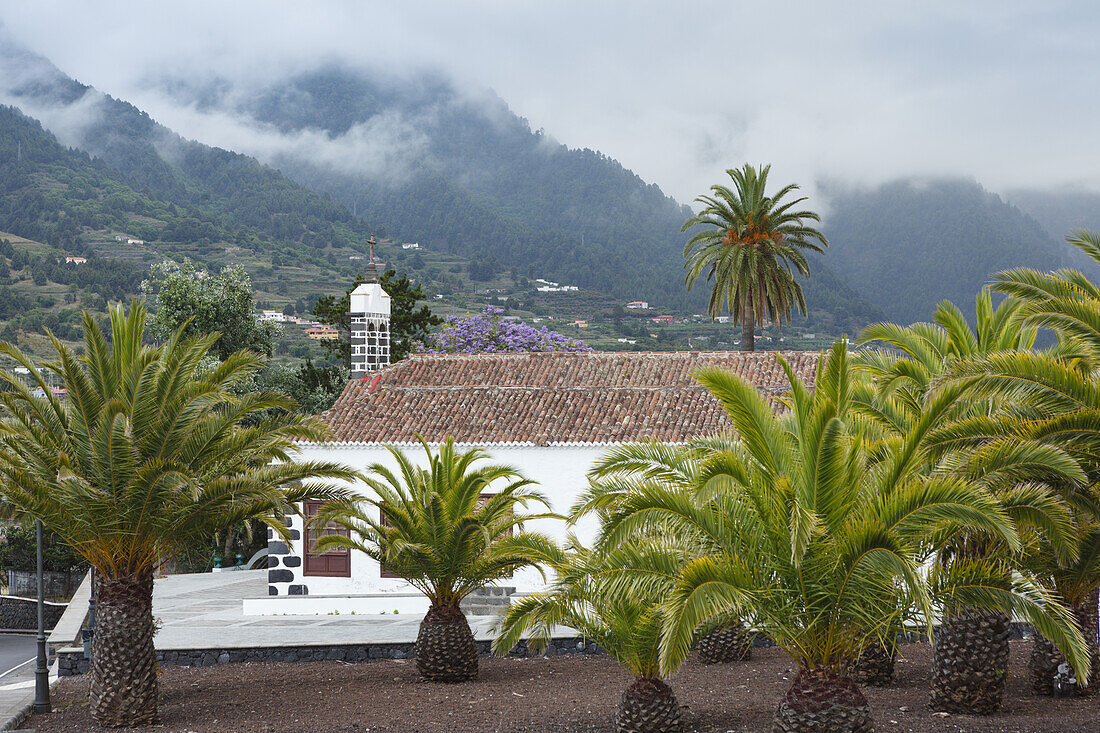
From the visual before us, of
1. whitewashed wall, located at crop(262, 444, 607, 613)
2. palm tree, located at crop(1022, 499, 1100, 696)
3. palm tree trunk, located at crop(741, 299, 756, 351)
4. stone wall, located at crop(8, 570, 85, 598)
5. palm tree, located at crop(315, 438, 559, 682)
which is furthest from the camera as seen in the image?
stone wall, located at crop(8, 570, 85, 598)

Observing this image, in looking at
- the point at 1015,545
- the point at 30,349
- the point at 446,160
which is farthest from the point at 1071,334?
the point at 446,160

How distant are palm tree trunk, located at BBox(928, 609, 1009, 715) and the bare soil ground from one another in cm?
23

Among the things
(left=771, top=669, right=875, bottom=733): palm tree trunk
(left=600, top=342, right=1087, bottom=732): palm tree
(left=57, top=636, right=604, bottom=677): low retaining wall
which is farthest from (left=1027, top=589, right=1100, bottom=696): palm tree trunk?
(left=57, top=636, right=604, bottom=677): low retaining wall

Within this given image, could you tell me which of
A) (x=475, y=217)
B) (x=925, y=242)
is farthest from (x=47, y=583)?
(x=925, y=242)

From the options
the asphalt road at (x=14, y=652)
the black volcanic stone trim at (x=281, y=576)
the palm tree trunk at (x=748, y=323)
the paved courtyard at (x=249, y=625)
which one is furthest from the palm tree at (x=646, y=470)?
the palm tree trunk at (x=748, y=323)

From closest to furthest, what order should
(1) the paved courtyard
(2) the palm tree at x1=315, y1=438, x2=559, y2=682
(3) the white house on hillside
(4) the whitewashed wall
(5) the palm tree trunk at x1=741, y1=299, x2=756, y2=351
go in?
(2) the palm tree at x1=315, y1=438, x2=559, y2=682 < (1) the paved courtyard < (4) the whitewashed wall < (3) the white house on hillside < (5) the palm tree trunk at x1=741, y1=299, x2=756, y2=351

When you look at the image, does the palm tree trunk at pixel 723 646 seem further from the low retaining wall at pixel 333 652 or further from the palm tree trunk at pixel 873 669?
the palm tree trunk at pixel 873 669

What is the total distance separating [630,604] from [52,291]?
8226 cm

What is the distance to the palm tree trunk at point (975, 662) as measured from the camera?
1020 cm

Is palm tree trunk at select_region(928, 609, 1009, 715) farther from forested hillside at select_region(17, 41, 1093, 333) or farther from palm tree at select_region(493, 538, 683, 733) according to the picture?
forested hillside at select_region(17, 41, 1093, 333)

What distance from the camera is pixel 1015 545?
7449 mm

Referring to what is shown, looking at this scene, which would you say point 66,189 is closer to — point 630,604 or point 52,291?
point 52,291

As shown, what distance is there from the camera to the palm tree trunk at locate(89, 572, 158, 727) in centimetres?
1181

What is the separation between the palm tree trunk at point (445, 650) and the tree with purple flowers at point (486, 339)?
25.9 metres
